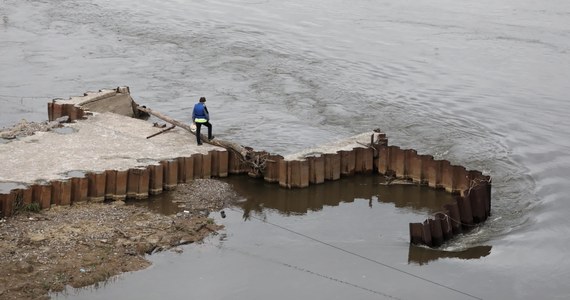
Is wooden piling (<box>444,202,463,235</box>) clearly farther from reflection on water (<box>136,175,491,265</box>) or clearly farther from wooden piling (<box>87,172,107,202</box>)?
wooden piling (<box>87,172,107,202</box>)

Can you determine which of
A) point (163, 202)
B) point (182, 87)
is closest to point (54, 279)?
point (163, 202)

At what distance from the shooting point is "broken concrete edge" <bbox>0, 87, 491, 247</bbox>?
24750 mm

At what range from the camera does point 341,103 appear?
135 feet

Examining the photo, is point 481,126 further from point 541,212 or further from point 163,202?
point 163,202

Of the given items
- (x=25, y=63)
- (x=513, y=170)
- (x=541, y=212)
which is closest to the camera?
(x=541, y=212)

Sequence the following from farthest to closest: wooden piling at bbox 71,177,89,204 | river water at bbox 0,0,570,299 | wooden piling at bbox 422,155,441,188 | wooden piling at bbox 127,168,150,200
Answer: wooden piling at bbox 422,155,441,188
wooden piling at bbox 127,168,150,200
wooden piling at bbox 71,177,89,204
river water at bbox 0,0,570,299

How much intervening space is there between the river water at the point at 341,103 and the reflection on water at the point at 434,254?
64mm

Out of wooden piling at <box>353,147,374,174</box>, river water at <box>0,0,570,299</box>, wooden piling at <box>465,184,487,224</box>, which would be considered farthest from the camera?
wooden piling at <box>353,147,374,174</box>

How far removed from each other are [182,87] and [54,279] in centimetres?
2319

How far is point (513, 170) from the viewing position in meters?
32.4

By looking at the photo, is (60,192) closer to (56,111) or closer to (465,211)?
(56,111)

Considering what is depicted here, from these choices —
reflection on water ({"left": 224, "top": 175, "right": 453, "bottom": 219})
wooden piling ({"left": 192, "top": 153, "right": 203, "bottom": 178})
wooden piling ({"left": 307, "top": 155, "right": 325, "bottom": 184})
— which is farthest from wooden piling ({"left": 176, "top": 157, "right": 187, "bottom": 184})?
wooden piling ({"left": 307, "top": 155, "right": 325, "bottom": 184})

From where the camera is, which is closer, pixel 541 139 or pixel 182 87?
pixel 541 139

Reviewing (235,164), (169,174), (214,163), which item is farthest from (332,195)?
(169,174)
